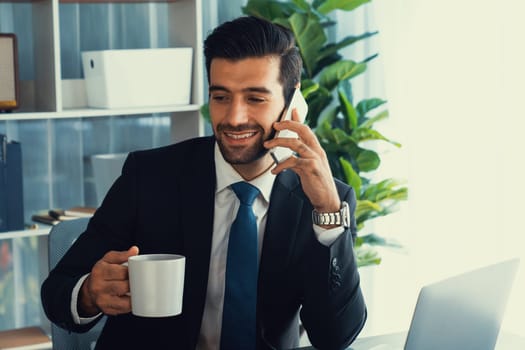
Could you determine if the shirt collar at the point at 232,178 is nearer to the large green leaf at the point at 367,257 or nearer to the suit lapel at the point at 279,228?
the suit lapel at the point at 279,228

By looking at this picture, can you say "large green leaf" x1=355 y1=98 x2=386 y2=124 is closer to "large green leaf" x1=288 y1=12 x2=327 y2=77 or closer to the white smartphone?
"large green leaf" x1=288 y1=12 x2=327 y2=77

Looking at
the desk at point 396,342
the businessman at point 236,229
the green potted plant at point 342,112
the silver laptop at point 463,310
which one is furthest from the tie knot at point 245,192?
the green potted plant at point 342,112

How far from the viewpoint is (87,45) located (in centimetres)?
361

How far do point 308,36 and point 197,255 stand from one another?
1408 mm

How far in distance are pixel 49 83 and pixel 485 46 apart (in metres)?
1.49

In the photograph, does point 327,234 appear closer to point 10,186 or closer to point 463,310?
point 463,310

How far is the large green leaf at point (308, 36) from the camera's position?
321cm

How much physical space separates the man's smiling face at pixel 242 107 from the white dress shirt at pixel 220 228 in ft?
0.25

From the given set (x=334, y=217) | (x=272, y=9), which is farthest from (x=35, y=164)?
(x=334, y=217)

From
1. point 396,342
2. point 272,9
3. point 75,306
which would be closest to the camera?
point 75,306

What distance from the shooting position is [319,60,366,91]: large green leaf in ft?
10.6

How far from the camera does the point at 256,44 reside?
2.07m

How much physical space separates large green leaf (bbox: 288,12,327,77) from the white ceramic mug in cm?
174

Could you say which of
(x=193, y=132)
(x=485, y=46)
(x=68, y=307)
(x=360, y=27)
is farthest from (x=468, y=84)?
(x=68, y=307)
